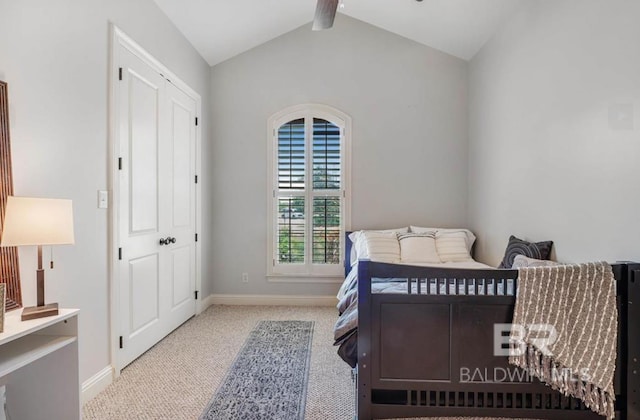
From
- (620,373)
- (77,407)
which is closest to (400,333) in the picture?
(620,373)

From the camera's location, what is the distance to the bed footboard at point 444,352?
1.75 m

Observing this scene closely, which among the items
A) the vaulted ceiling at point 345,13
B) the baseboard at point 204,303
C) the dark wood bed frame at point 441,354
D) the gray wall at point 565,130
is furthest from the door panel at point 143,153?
the gray wall at point 565,130

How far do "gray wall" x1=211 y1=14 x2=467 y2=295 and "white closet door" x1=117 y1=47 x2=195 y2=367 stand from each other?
60 cm

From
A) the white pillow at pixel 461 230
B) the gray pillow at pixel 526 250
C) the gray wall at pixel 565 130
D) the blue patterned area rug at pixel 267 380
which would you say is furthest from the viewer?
the white pillow at pixel 461 230

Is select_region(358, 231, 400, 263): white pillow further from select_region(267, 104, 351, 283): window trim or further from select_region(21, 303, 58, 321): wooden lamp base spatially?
select_region(21, 303, 58, 321): wooden lamp base

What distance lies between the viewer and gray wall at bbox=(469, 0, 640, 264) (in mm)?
1886

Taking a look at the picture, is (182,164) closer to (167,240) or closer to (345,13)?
(167,240)

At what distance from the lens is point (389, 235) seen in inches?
145

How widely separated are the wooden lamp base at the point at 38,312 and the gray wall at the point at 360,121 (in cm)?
260

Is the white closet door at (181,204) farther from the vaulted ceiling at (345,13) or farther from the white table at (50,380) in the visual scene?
the white table at (50,380)

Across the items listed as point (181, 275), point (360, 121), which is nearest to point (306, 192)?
point (360, 121)

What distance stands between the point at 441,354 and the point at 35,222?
193cm
